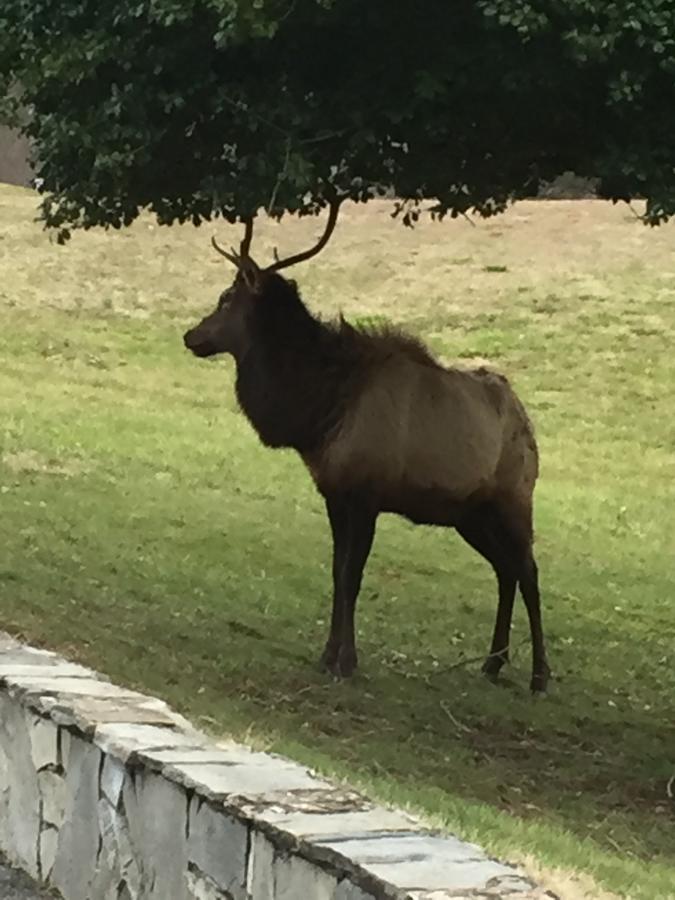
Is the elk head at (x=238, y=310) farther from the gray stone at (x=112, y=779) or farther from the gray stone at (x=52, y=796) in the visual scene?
the gray stone at (x=112, y=779)

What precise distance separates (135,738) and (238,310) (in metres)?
5.72

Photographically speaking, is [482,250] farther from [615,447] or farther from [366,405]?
[366,405]

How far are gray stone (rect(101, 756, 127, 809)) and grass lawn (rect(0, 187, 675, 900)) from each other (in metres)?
1.17

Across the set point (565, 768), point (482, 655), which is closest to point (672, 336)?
point (482, 655)

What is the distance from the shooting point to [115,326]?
24828 millimetres

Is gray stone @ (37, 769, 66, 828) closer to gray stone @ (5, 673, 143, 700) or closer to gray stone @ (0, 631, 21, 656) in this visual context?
gray stone @ (5, 673, 143, 700)

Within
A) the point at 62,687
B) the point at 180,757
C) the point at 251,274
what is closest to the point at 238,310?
the point at 251,274

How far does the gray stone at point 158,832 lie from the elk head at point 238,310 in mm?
5546

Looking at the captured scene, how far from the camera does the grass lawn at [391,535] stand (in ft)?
27.2

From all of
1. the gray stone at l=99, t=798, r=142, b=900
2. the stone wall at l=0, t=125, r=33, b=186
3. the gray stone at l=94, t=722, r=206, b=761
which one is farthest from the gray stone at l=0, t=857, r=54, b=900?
the stone wall at l=0, t=125, r=33, b=186

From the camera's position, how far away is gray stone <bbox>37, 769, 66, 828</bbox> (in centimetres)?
486

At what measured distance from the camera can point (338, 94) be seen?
760cm

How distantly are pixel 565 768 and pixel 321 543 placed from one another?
5727 millimetres

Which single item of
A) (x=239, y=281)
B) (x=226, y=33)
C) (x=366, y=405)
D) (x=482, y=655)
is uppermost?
(x=226, y=33)
